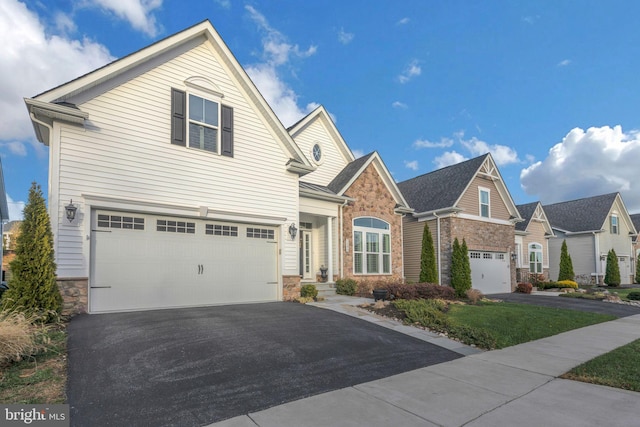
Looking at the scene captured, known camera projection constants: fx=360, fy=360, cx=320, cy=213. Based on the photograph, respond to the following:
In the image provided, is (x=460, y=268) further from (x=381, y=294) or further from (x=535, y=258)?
(x=535, y=258)

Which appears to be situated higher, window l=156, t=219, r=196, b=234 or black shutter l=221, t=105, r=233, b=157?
black shutter l=221, t=105, r=233, b=157

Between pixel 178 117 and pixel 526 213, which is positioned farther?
pixel 526 213

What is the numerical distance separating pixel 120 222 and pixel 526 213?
26.3 metres

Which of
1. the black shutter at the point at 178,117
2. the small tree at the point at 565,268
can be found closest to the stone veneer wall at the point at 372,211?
the black shutter at the point at 178,117

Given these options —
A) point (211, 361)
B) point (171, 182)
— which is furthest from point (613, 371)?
point (171, 182)

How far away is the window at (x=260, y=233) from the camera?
11234 mm

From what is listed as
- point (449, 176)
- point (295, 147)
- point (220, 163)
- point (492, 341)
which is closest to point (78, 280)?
point (220, 163)

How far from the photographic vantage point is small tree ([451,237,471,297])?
17.2 m

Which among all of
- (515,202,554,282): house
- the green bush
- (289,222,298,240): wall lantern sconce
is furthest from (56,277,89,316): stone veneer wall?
(515,202,554,282): house

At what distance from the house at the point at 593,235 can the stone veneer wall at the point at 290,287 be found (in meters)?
25.9

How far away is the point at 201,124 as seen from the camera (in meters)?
10.5

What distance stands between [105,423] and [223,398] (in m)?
1.21

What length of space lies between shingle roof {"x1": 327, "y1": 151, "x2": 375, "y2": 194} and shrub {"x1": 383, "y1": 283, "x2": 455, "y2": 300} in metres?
4.84

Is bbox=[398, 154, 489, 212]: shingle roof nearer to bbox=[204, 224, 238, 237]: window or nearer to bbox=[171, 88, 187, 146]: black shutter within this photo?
bbox=[204, 224, 238, 237]: window
